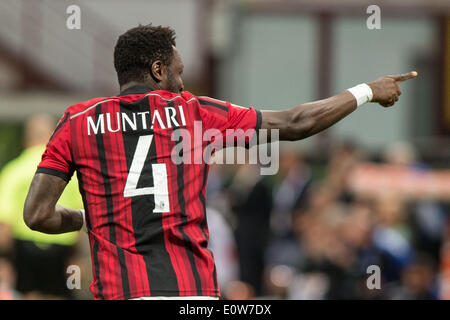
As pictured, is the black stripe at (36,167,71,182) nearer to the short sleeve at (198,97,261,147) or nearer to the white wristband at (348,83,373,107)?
the short sleeve at (198,97,261,147)

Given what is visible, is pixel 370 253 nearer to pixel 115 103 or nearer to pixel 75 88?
pixel 115 103

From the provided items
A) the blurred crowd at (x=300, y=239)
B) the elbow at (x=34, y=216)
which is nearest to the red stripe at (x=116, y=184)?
the elbow at (x=34, y=216)

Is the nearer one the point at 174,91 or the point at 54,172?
the point at 54,172

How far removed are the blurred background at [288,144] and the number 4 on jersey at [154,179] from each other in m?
4.13

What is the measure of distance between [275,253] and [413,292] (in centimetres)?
217

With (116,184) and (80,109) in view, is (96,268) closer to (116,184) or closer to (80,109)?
(116,184)

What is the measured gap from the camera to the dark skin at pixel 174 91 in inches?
152

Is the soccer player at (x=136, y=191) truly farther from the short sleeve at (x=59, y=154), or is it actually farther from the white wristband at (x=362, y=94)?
the white wristband at (x=362, y=94)

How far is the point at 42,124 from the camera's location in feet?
26.2

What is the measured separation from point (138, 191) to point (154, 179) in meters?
0.09

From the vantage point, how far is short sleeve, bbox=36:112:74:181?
3.82 metres

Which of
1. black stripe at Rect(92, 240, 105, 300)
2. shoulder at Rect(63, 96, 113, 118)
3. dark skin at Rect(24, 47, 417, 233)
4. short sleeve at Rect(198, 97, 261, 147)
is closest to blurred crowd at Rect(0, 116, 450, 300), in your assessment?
dark skin at Rect(24, 47, 417, 233)

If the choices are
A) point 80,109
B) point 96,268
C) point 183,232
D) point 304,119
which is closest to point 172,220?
point 183,232

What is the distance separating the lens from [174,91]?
406 centimetres
